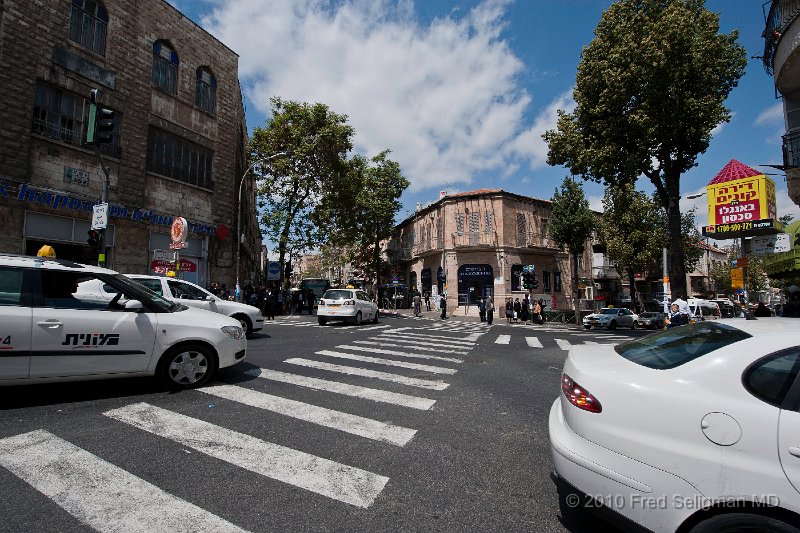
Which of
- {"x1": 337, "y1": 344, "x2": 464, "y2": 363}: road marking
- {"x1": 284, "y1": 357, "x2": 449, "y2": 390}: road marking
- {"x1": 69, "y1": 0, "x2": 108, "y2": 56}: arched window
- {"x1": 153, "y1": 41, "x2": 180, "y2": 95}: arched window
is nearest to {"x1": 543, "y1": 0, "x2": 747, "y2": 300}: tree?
{"x1": 337, "y1": 344, "x2": 464, "y2": 363}: road marking

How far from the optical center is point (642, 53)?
53.3 ft

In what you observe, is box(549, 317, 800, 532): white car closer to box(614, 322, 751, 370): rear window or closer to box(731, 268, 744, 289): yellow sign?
box(614, 322, 751, 370): rear window

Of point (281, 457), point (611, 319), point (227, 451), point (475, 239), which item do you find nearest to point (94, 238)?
point (227, 451)

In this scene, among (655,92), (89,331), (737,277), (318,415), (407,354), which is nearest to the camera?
(318,415)

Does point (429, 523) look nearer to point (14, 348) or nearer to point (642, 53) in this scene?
point (14, 348)

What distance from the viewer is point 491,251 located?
33656 millimetres

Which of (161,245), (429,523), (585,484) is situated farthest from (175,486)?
(161,245)

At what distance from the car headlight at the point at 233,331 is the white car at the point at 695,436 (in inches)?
188

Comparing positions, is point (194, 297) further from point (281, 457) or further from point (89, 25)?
point (89, 25)

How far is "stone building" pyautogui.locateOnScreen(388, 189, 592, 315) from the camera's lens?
110 feet

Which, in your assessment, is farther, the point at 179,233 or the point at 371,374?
the point at 179,233

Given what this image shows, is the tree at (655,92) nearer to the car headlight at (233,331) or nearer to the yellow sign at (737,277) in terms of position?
the yellow sign at (737,277)

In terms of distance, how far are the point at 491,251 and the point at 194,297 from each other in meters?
26.5

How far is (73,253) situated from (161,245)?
3435 mm
